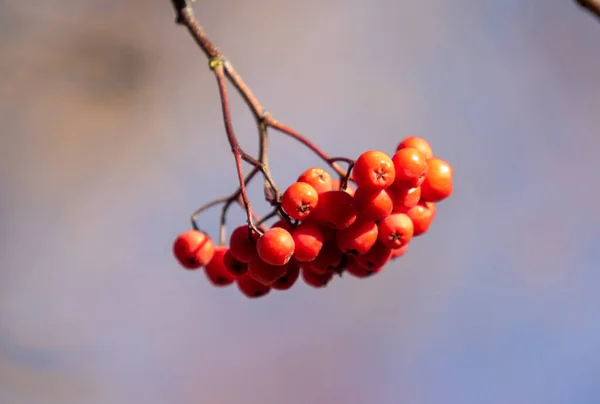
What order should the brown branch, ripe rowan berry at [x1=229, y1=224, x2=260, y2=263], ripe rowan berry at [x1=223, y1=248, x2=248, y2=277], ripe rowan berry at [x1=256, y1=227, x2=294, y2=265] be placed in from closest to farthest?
1. the brown branch
2. ripe rowan berry at [x1=256, y1=227, x2=294, y2=265]
3. ripe rowan berry at [x1=229, y1=224, x2=260, y2=263]
4. ripe rowan berry at [x1=223, y1=248, x2=248, y2=277]

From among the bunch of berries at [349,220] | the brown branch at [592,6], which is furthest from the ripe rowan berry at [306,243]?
the brown branch at [592,6]

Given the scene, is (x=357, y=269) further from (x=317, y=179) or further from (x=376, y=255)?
(x=317, y=179)

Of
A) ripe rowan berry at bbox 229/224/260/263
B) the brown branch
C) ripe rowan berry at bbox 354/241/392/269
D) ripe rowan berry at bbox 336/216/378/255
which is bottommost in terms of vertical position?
the brown branch

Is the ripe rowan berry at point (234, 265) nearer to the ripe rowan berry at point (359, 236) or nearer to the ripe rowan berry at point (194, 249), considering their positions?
the ripe rowan berry at point (194, 249)

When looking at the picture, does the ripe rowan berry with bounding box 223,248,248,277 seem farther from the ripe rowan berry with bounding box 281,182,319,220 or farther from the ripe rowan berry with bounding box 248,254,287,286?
the ripe rowan berry with bounding box 281,182,319,220

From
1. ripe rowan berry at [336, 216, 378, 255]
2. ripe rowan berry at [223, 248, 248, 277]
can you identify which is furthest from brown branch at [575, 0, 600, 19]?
ripe rowan berry at [223, 248, 248, 277]

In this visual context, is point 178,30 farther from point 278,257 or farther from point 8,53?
point 278,257
